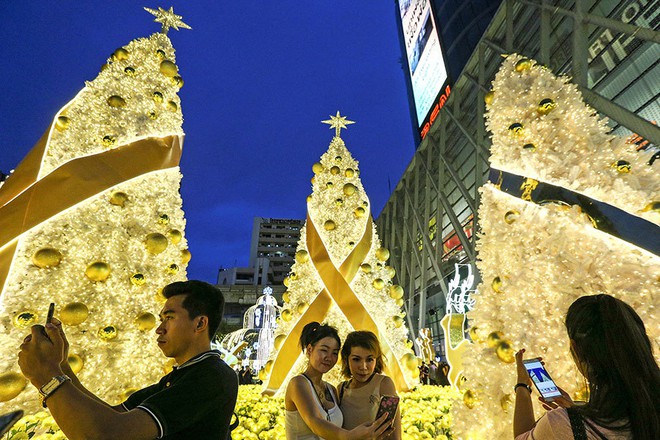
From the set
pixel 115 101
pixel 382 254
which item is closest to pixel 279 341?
pixel 382 254

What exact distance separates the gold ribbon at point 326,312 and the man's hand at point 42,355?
3.49 metres

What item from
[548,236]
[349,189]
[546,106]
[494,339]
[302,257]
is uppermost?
[349,189]

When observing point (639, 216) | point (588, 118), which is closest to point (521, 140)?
point (588, 118)

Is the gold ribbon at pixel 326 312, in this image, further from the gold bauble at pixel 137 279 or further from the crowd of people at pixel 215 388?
the crowd of people at pixel 215 388

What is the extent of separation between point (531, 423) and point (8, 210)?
315 centimetres

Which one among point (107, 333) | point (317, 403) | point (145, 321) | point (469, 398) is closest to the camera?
point (317, 403)

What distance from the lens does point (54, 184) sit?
8.52 ft

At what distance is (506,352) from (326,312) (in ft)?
7.31

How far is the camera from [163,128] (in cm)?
337

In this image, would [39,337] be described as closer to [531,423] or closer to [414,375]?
[531,423]

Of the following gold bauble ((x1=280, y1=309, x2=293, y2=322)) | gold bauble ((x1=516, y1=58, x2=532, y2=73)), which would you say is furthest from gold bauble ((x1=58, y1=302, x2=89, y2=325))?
gold bauble ((x1=516, y1=58, x2=532, y2=73))

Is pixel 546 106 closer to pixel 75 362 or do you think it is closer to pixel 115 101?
pixel 115 101

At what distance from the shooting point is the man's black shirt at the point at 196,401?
44.0 inches

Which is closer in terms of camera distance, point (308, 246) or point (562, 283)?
point (562, 283)
